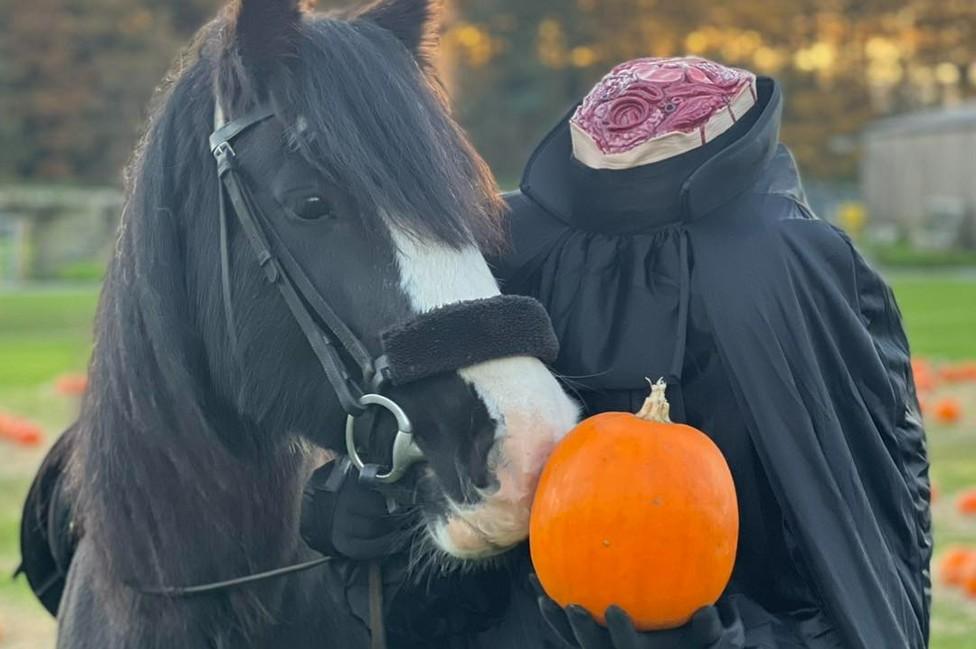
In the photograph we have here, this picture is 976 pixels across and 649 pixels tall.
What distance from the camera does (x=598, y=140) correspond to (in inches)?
101

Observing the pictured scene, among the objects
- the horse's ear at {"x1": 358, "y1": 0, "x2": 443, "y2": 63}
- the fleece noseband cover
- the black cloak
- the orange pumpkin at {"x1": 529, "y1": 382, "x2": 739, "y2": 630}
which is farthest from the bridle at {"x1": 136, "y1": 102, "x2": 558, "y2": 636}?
the horse's ear at {"x1": 358, "y1": 0, "x2": 443, "y2": 63}

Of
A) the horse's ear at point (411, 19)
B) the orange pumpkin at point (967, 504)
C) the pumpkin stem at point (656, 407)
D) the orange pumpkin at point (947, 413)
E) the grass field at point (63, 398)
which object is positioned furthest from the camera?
the orange pumpkin at point (947, 413)

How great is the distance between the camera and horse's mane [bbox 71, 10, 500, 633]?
96.4 inches

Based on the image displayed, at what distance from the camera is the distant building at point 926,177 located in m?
32.1

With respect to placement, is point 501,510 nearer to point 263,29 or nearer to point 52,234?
point 263,29

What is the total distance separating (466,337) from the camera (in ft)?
7.22

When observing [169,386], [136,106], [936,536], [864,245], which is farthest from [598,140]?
[136,106]

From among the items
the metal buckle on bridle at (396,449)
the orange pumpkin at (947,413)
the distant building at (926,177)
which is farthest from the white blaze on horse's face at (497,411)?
the distant building at (926,177)

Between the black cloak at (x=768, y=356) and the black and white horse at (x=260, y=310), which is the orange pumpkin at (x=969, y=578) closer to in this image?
the black cloak at (x=768, y=356)

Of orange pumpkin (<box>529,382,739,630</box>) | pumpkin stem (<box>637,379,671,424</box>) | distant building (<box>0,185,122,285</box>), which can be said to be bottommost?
distant building (<box>0,185,122,285</box>)

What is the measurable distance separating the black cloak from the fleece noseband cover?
0.29m

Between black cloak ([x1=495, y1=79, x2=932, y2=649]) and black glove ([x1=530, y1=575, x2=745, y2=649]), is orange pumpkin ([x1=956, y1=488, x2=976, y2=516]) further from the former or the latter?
black glove ([x1=530, y1=575, x2=745, y2=649])

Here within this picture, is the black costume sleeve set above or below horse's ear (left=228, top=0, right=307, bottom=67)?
below

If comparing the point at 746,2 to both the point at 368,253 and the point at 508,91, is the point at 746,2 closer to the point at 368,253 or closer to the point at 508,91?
the point at 508,91
